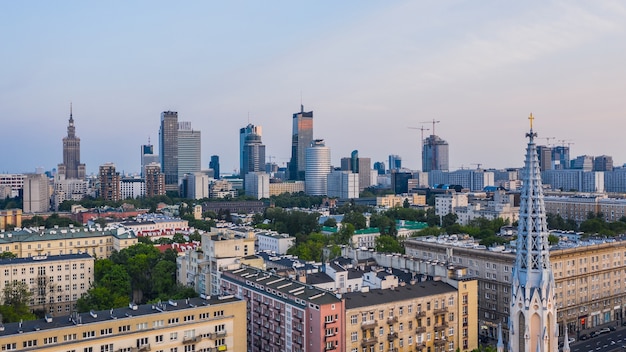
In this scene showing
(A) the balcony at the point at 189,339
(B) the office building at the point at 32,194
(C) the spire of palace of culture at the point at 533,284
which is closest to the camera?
(C) the spire of palace of culture at the point at 533,284

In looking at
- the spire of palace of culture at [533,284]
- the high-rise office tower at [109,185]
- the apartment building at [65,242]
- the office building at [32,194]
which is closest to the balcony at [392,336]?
the spire of palace of culture at [533,284]

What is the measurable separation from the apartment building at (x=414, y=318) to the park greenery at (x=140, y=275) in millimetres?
18379

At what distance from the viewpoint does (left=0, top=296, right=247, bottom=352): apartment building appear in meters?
31.9

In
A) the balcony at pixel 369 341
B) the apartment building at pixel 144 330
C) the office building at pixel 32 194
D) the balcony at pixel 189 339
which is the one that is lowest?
the balcony at pixel 369 341

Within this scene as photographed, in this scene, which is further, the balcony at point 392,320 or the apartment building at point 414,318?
the balcony at point 392,320

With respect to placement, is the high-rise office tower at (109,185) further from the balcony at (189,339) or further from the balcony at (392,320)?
the balcony at (392,320)

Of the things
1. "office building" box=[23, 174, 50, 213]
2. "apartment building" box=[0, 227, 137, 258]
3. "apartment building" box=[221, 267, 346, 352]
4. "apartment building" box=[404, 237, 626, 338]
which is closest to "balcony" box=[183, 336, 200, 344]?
"apartment building" box=[221, 267, 346, 352]

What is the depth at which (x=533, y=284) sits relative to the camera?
872 inches

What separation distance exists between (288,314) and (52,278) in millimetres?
31497

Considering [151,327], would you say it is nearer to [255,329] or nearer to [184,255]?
[255,329]

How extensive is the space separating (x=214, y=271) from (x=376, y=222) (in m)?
61.2

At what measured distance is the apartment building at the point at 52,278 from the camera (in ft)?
190

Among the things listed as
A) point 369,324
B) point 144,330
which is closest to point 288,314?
point 369,324

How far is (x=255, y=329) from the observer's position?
42.9 metres
